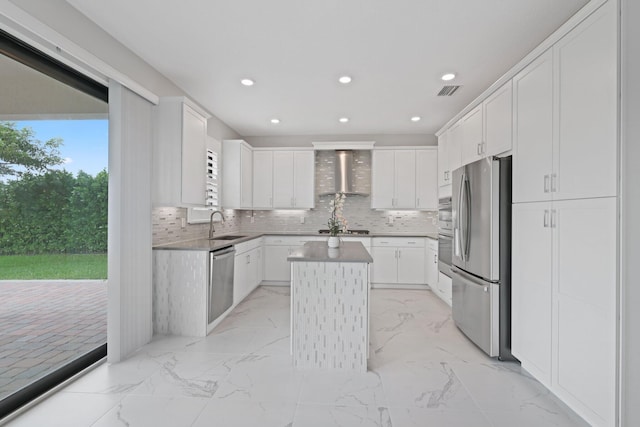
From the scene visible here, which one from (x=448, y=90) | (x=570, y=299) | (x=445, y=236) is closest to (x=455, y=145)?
(x=448, y=90)

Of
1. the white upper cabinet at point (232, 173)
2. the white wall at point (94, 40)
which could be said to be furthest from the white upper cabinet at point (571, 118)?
the white upper cabinet at point (232, 173)

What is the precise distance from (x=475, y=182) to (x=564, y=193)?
97cm

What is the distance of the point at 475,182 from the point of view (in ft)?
9.32

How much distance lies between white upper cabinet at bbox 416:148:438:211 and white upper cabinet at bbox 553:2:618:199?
322 cm

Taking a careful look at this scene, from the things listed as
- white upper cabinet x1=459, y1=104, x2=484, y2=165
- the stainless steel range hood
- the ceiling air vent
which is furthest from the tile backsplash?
white upper cabinet x1=459, y1=104, x2=484, y2=165

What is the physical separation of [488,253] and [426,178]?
108 inches

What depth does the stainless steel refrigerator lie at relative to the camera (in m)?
2.58

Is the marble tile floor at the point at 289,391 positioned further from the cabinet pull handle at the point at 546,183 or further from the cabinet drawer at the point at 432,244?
the cabinet drawer at the point at 432,244

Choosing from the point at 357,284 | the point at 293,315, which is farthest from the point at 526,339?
the point at 293,315

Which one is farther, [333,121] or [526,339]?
[333,121]

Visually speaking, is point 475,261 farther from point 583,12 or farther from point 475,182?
point 583,12

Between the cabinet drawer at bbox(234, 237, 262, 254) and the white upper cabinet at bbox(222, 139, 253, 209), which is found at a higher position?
the white upper cabinet at bbox(222, 139, 253, 209)

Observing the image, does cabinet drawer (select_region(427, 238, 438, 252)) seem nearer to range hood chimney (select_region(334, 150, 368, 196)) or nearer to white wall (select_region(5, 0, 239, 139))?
range hood chimney (select_region(334, 150, 368, 196))

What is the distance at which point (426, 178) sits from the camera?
17.0ft
